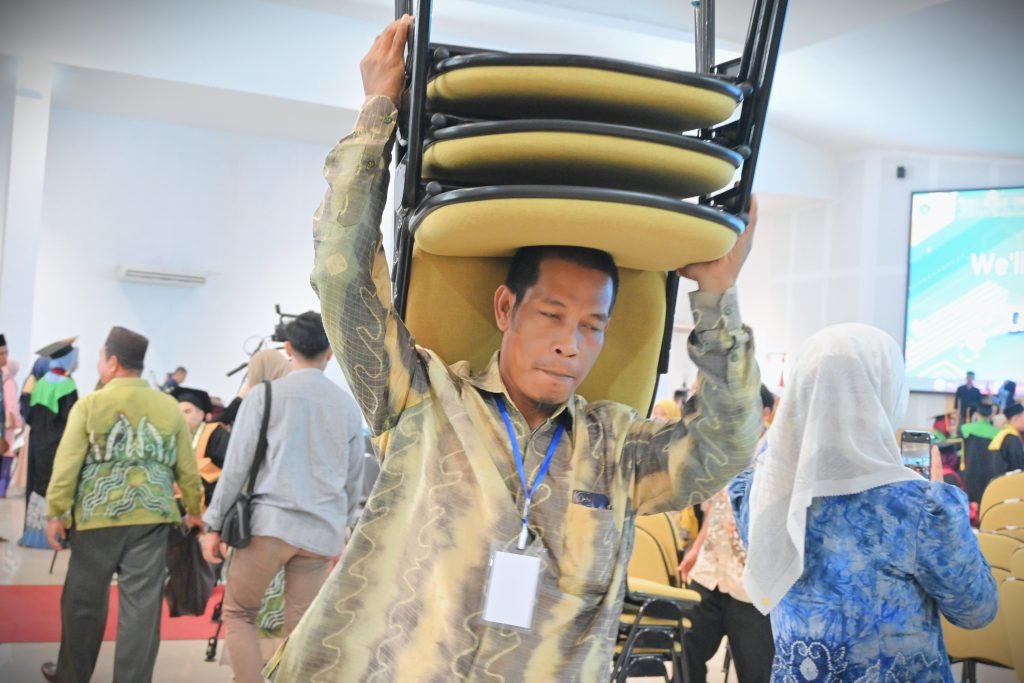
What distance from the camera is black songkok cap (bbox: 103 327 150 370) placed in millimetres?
4102

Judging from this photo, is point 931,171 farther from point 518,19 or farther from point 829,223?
point 518,19

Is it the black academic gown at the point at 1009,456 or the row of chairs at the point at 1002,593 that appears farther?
the black academic gown at the point at 1009,456

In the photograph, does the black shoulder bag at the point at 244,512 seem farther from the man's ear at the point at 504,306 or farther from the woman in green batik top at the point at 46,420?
the woman in green batik top at the point at 46,420

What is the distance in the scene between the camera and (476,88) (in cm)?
124

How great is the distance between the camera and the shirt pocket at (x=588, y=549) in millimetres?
1381

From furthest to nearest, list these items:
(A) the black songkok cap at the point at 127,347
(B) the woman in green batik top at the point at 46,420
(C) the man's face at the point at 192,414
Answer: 1. (B) the woman in green batik top at the point at 46,420
2. (C) the man's face at the point at 192,414
3. (A) the black songkok cap at the point at 127,347

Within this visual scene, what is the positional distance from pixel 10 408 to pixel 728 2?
6945 millimetres

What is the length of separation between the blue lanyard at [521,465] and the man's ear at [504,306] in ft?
0.39

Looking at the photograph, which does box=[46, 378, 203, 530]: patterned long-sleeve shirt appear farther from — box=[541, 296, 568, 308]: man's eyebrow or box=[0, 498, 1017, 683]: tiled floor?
box=[541, 296, 568, 308]: man's eyebrow

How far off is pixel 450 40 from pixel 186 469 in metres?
6.51

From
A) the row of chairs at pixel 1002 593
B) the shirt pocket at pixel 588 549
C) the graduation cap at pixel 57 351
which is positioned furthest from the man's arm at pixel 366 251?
the graduation cap at pixel 57 351

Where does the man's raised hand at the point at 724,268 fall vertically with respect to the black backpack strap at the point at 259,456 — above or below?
above

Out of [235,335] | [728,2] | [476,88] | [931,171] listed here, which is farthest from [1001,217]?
[476,88]

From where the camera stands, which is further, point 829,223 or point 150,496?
point 829,223
